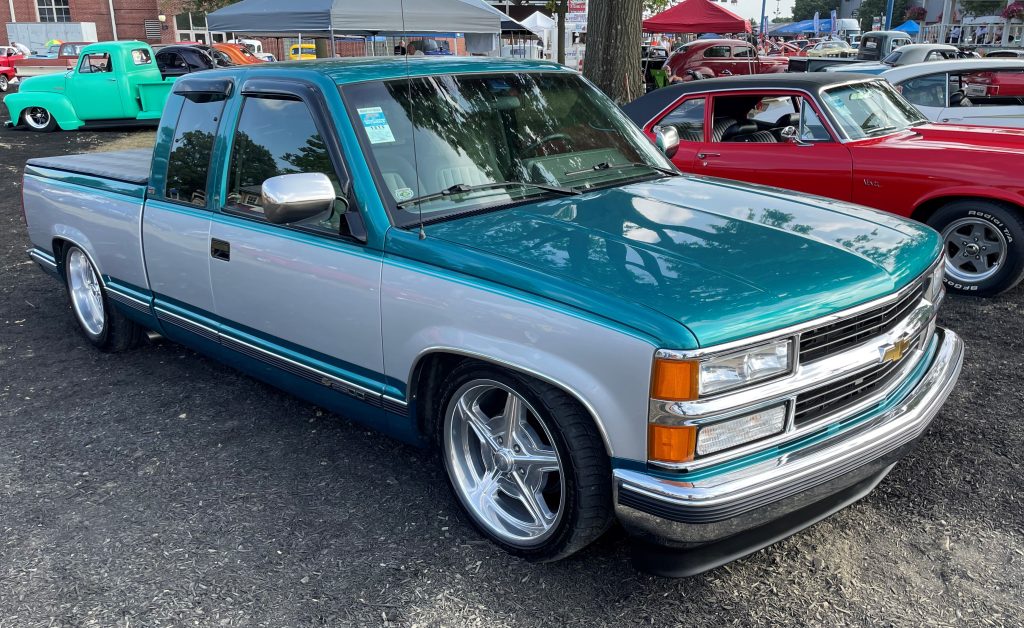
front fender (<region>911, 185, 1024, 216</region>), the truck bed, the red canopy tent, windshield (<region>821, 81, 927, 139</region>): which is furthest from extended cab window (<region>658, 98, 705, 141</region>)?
the red canopy tent

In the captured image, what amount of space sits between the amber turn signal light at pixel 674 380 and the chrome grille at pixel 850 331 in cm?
42

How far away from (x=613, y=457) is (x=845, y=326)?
0.85 meters

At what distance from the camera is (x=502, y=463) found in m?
3.16

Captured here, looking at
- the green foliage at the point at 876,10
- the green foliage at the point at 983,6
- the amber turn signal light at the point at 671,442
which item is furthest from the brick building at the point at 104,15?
the green foliage at the point at 876,10

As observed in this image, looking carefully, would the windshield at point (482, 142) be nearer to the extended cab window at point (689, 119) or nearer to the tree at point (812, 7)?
the extended cab window at point (689, 119)

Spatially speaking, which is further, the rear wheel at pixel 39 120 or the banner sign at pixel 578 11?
the rear wheel at pixel 39 120

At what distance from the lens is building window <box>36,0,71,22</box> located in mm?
49406

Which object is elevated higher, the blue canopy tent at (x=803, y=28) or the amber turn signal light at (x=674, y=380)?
the blue canopy tent at (x=803, y=28)

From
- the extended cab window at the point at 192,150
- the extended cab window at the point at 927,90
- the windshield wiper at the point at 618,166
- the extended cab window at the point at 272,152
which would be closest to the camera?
the extended cab window at the point at 272,152

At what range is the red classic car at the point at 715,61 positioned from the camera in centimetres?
2341

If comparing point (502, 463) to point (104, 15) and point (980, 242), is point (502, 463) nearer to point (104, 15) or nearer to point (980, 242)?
point (980, 242)

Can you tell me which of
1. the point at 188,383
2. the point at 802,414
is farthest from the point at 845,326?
the point at 188,383

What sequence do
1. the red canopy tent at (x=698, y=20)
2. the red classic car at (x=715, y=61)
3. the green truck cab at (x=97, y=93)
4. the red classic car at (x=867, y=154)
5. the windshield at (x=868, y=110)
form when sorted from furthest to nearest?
1. the red classic car at (x=715, y=61)
2. the red canopy tent at (x=698, y=20)
3. the green truck cab at (x=97, y=93)
4. the windshield at (x=868, y=110)
5. the red classic car at (x=867, y=154)

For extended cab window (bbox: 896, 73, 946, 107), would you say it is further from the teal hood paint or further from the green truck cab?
the green truck cab
